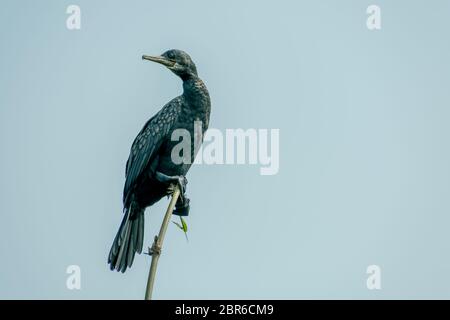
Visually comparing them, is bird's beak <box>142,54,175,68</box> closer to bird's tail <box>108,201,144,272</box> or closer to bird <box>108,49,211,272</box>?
bird <box>108,49,211,272</box>

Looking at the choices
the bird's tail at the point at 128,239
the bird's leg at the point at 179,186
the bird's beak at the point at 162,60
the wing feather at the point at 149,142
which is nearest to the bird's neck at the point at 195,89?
the wing feather at the point at 149,142

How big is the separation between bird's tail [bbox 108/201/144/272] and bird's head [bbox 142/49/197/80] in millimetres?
1237

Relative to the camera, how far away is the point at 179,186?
701 centimetres

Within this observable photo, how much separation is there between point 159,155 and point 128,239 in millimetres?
946

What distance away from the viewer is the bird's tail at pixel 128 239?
6922mm

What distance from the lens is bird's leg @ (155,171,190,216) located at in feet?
20.8

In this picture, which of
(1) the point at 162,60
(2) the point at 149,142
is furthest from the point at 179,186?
(1) the point at 162,60

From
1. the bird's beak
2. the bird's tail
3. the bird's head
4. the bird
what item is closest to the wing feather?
the bird
